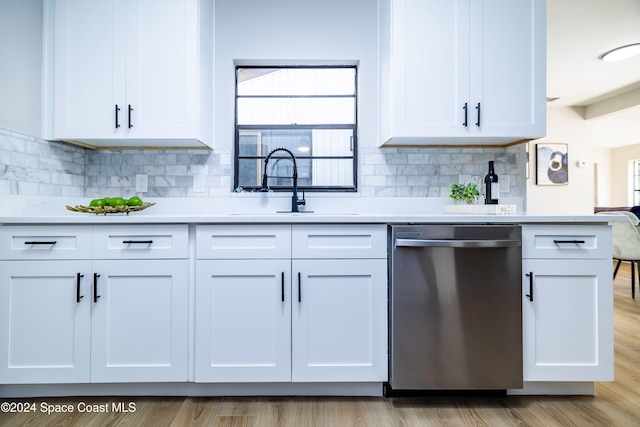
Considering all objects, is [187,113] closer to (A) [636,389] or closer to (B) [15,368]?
(B) [15,368]

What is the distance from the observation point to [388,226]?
5.62ft

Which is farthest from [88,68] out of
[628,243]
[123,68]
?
[628,243]

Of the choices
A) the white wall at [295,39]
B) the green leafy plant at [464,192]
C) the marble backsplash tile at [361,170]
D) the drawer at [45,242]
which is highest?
the white wall at [295,39]

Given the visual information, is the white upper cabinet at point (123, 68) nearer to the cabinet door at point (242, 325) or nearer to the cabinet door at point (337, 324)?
the cabinet door at point (242, 325)

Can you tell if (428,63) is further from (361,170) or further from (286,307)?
(286,307)

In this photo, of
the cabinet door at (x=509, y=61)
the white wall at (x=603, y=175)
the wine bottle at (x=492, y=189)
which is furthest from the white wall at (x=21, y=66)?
the white wall at (x=603, y=175)

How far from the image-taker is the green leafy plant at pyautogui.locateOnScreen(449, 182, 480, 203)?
6.95 feet

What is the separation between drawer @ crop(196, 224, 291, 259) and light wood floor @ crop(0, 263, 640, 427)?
711 mm

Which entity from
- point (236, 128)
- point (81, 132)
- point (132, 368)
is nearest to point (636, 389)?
point (132, 368)

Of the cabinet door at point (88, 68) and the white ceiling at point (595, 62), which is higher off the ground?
the white ceiling at point (595, 62)

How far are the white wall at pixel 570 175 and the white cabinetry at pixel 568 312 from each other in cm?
488

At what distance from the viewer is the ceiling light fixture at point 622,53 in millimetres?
3699

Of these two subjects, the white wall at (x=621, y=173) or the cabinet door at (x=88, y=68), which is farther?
the white wall at (x=621, y=173)

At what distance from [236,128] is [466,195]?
1.53 m
